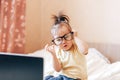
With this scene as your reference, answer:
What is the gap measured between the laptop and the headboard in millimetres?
1759

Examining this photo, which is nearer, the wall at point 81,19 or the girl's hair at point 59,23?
the girl's hair at point 59,23

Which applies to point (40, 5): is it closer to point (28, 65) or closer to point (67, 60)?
point (67, 60)

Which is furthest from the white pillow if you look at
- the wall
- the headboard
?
the wall

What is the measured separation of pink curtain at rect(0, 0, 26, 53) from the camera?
7.61 ft

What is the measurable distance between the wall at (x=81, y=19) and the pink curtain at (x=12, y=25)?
1.46ft

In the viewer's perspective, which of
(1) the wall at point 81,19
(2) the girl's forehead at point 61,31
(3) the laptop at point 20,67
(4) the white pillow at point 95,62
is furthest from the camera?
(1) the wall at point 81,19

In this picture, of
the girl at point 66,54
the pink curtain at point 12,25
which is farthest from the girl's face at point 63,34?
the pink curtain at point 12,25

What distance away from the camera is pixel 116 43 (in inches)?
95.2

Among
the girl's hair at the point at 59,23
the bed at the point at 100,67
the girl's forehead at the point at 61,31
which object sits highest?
the girl's hair at the point at 59,23

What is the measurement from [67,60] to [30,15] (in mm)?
1775

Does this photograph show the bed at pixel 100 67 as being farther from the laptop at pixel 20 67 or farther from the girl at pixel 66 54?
the laptop at pixel 20 67

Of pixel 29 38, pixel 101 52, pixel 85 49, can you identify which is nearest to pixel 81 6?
pixel 101 52

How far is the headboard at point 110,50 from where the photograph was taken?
2387 millimetres

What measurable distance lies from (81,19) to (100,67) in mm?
705
